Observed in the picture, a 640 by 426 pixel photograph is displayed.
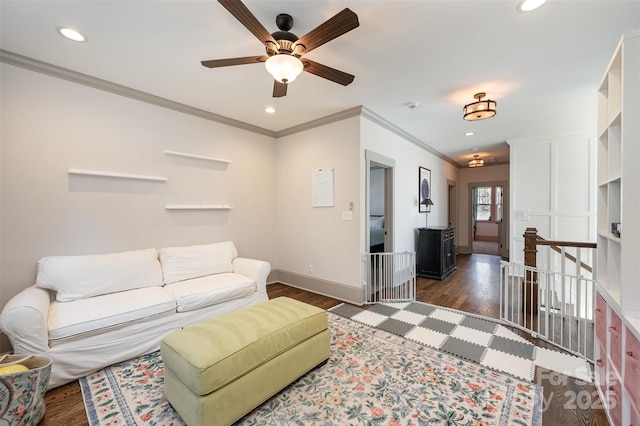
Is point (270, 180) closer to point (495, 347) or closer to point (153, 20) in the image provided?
point (153, 20)

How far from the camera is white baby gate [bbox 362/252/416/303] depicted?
351 centimetres

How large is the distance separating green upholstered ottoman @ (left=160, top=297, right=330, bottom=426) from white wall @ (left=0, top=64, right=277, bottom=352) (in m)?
1.83

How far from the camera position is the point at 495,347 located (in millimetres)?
2338

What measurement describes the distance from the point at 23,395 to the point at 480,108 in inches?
176

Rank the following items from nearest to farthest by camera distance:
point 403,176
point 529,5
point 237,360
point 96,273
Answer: point 237,360, point 529,5, point 96,273, point 403,176

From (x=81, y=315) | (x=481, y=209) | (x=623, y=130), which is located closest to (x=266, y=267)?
(x=81, y=315)

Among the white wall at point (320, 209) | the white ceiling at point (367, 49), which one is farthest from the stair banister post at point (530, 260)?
the white wall at point (320, 209)

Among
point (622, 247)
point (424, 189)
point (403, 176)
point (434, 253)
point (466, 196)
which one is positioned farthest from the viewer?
point (466, 196)

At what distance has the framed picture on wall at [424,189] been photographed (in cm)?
513

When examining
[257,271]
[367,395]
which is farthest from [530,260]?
[257,271]

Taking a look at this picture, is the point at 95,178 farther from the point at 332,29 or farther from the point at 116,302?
the point at 332,29

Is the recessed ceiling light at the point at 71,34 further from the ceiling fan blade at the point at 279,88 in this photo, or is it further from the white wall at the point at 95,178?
the ceiling fan blade at the point at 279,88

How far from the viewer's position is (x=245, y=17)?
4.85 ft

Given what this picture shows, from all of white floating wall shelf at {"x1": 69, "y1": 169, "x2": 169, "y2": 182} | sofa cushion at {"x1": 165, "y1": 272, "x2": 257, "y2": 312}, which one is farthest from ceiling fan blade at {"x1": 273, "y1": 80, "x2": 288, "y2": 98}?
sofa cushion at {"x1": 165, "y1": 272, "x2": 257, "y2": 312}
